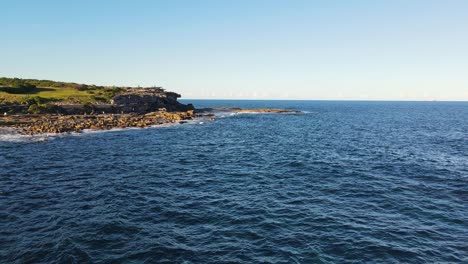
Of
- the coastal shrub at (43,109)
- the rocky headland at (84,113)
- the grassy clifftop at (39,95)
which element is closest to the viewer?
the rocky headland at (84,113)

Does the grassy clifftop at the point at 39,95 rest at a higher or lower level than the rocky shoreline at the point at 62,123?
higher

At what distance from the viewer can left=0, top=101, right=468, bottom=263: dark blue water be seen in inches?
758

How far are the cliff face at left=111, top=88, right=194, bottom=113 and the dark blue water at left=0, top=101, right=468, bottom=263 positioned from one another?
5106 cm

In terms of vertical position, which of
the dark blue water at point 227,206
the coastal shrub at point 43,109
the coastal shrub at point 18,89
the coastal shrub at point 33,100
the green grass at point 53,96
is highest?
the coastal shrub at point 18,89

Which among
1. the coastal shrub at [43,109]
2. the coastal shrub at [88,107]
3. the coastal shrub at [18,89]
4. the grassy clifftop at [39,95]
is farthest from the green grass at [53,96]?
the coastal shrub at [43,109]

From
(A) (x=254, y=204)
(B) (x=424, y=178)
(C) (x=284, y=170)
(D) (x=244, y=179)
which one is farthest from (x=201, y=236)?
(B) (x=424, y=178)

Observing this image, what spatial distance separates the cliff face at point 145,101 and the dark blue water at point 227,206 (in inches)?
2010

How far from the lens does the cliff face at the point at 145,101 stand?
101 meters

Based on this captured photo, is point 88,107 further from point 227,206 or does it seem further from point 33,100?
point 227,206

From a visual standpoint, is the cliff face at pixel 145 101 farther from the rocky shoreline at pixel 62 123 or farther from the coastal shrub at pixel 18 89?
the coastal shrub at pixel 18 89

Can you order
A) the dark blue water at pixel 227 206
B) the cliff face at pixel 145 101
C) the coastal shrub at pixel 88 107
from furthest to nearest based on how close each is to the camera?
the cliff face at pixel 145 101 → the coastal shrub at pixel 88 107 → the dark blue water at pixel 227 206

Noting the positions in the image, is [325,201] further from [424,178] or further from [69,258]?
[69,258]

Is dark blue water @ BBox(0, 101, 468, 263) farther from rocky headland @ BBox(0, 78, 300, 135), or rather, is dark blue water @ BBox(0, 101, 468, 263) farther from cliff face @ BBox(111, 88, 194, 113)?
cliff face @ BBox(111, 88, 194, 113)

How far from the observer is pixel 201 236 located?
21.2 meters
